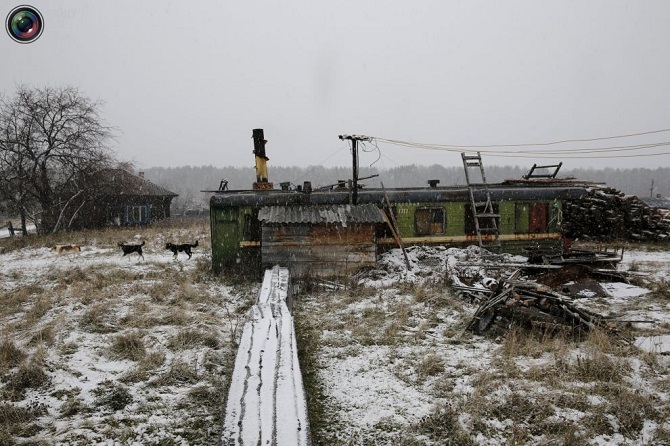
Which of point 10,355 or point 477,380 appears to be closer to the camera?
point 477,380

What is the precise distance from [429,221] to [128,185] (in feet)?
87.8

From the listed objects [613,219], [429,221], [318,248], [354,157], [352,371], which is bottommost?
[352,371]

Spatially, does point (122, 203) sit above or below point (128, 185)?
below

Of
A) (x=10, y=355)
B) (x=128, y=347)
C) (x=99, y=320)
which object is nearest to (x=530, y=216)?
(x=128, y=347)

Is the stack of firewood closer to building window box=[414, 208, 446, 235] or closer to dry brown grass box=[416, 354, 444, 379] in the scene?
dry brown grass box=[416, 354, 444, 379]

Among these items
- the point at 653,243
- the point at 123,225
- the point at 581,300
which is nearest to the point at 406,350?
the point at 581,300

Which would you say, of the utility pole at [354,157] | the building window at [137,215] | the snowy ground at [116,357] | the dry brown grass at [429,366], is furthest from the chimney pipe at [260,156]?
the building window at [137,215]

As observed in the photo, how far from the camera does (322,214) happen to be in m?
12.9

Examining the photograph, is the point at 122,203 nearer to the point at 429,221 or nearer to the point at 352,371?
the point at 429,221

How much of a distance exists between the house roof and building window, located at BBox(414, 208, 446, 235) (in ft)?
80.8

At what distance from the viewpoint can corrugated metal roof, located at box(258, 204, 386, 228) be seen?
41.0ft

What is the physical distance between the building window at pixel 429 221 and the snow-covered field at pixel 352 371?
12.2 ft

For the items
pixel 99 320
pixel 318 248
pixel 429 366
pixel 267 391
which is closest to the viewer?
pixel 267 391

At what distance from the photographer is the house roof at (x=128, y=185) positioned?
29.5m
